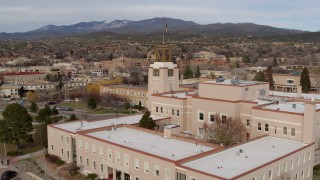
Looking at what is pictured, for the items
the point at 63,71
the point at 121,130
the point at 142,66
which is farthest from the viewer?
the point at 142,66

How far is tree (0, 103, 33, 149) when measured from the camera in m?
56.0

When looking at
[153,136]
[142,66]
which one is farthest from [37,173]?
[142,66]

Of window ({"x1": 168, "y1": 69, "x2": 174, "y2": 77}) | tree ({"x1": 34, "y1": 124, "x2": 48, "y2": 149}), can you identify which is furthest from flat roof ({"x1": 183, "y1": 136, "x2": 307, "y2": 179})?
tree ({"x1": 34, "y1": 124, "x2": 48, "y2": 149})

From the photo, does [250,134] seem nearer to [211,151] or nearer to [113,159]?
[211,151]

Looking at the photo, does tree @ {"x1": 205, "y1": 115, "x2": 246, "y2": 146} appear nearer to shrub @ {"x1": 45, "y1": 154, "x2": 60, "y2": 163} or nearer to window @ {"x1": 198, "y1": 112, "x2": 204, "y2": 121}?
window @ {"x1": 198, "y1": 112, "x2": 204, "y2": 121}

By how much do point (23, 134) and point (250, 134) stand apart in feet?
108

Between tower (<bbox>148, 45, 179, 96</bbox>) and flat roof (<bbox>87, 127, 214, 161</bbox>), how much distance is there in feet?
52.4

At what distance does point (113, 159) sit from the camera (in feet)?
134

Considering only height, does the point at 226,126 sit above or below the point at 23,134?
above

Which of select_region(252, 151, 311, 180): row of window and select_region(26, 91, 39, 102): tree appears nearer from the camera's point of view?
select_region(252, 151, 311, 180): row of window

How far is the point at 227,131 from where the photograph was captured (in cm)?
4416

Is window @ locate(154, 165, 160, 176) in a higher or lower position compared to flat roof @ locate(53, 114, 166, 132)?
lower

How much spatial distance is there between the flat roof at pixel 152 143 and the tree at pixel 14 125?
15.8 m

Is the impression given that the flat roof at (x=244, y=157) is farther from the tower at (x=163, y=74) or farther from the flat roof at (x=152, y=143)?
the tower at (x=163, y=74)
